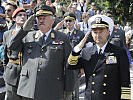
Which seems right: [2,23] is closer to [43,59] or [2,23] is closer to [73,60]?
[43,59]

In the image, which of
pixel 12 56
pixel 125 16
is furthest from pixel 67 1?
pixel 12 56

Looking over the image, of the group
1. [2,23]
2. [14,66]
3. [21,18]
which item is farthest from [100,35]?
[2,23]

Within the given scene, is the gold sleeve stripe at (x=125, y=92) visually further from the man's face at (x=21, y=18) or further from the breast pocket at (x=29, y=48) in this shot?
the man's face at (x=21, y=18)

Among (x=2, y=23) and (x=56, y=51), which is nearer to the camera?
(x=56, y=51)

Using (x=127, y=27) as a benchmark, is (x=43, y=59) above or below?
above

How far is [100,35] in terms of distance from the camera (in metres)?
4.14

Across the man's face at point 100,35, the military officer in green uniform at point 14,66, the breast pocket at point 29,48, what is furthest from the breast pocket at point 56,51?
the man's face at point 100,35

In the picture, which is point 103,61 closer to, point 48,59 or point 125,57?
point 125,57

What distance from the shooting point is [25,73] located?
488cm

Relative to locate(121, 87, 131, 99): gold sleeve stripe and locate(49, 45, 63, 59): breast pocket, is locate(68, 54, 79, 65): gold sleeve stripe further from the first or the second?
locate(121, 87, 131, 99): gold sleeve stripe

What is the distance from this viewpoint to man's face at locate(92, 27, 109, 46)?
4.15 meters

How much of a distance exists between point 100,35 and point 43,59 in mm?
988

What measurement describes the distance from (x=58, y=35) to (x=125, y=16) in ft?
54.3

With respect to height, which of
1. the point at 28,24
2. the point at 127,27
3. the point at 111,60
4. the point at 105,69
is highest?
the point at 28,24
